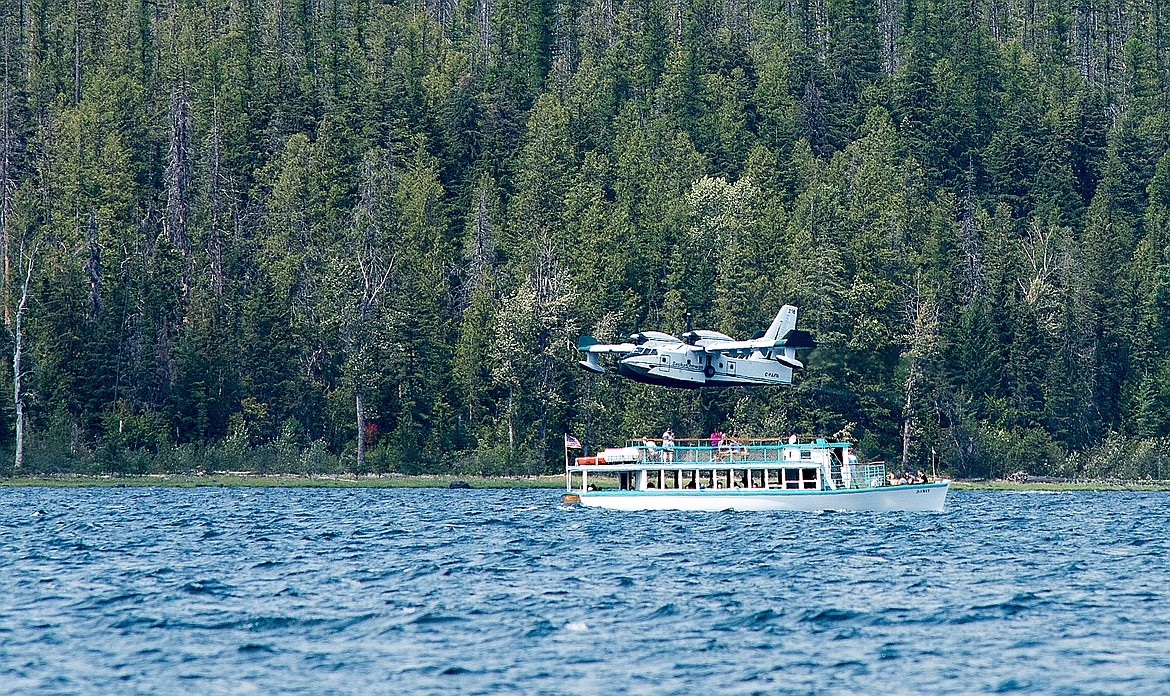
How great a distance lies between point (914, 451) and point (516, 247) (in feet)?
130

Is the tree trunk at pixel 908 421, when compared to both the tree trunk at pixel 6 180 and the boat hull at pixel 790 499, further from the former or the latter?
the tree trunk at pixel 6 180

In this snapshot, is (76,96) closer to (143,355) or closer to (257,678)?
(143,355)

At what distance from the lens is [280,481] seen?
359 ft

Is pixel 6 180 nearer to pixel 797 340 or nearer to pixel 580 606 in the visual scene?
pixel 797 340

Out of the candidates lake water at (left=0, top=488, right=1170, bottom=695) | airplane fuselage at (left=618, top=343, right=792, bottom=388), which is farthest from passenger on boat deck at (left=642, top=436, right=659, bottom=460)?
lake water at (left=0, top=488, right=1170, bottom=695)

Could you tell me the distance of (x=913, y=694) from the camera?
2934 cm

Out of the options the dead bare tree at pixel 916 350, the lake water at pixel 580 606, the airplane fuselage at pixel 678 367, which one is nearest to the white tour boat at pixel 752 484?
the airplane fuselage at pixel 678 367

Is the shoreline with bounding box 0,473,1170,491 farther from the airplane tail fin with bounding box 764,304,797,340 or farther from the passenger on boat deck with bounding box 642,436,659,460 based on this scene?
the passenger on boat deck with bounding box 642,436,659,460

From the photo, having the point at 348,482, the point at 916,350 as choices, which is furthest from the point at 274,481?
the point at 916,350

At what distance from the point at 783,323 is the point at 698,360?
8633 millimetres

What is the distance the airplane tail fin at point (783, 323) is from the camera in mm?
90500

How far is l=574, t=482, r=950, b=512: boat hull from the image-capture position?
7750 centimetres

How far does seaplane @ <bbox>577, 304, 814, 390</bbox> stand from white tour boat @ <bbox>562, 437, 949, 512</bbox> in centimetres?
480

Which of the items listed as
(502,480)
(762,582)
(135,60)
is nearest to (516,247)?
(502,480)
